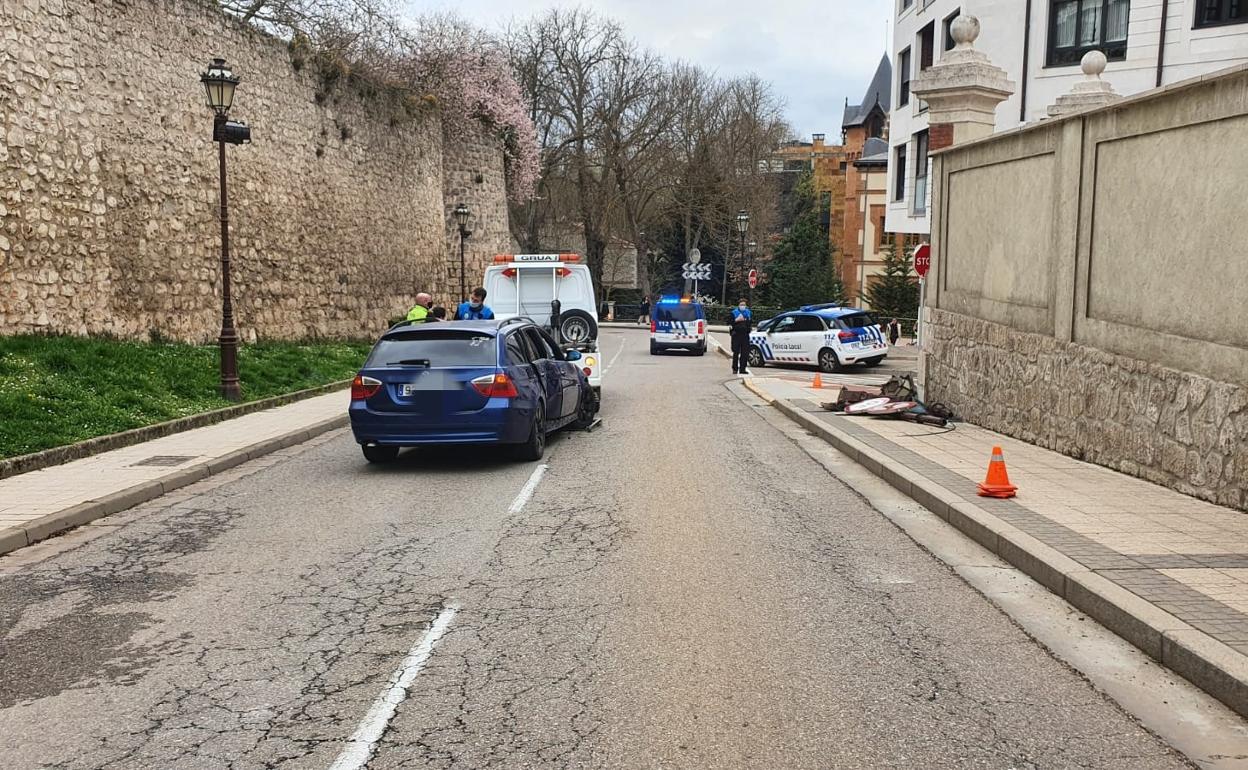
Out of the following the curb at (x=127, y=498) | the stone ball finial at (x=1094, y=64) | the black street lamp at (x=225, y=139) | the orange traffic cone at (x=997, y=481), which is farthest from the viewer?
the black street lamp at (x=225, y=139)

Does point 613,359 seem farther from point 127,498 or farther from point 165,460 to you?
point 127,498

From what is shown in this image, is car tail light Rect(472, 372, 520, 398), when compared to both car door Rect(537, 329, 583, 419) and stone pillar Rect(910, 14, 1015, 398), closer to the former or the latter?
car door Rect(537, 329, 583, 419)

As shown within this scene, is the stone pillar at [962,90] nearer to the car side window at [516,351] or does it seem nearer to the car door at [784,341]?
the car side window at [516,351]

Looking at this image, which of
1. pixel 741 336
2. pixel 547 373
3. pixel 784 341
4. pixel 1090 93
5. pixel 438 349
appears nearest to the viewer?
pixel 438 349

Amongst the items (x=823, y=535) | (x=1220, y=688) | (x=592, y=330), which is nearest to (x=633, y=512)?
(x=823, y=535)

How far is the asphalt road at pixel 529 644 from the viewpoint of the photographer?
4.07 metres

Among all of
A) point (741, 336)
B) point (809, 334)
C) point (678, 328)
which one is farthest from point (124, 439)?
point (678, 328)

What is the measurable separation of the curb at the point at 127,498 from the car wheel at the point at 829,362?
17409 millimetres

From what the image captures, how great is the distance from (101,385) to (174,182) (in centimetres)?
673

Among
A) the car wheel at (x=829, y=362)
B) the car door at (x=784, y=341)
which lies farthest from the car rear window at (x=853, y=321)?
the car door at (x=784, y=341)

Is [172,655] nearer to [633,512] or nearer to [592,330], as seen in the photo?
[633,512]

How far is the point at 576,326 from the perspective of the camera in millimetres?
19016

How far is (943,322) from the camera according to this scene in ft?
49.9

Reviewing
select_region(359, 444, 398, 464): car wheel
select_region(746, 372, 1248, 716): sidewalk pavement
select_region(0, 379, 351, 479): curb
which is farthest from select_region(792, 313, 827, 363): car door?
select_region(359, 444, 398, 464): car wheel
